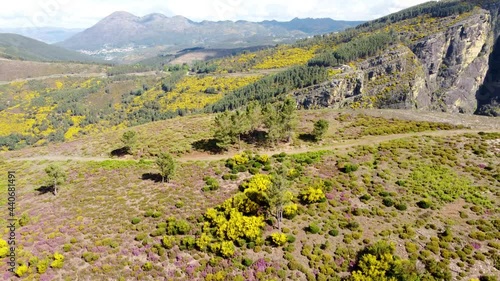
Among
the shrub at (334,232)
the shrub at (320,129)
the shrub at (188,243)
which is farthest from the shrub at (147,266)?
the shrub at (320,129)

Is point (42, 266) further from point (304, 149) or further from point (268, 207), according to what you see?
point (304, 149)

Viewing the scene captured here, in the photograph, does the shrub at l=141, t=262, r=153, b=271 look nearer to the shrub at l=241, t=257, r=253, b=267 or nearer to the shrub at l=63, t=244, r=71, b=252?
the shrub at l=63, t=244, r=71, b=252

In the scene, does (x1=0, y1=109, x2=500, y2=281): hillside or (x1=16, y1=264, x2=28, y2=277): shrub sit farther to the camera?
(x1=0, y1=109, x2=500, y2=281): hillside

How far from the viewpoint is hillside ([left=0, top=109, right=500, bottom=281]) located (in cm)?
4066

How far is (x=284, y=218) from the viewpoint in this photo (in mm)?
49875

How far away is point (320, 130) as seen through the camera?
254ft

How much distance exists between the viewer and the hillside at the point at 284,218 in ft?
133

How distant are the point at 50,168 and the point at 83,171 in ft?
35.4

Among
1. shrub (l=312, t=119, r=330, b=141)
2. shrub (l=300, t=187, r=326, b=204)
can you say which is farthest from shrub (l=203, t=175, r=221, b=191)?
shrub (l=312, t=119, r=330, b=141)

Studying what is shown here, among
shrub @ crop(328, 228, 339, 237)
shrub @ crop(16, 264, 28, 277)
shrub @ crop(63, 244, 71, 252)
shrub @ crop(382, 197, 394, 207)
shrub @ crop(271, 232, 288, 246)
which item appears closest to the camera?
shrub @ crop(16, 264, 28, 277)

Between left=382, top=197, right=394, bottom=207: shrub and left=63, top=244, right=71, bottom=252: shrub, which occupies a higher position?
left=63, top=244, right=71, bottom=252: shrub

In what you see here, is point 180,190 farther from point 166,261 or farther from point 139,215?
point 166,261

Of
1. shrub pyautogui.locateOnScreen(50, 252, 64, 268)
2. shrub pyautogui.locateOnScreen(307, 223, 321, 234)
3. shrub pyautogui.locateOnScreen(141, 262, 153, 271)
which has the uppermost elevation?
shrub pyautogui.locateOnScreen(50, 252, 64, 268)

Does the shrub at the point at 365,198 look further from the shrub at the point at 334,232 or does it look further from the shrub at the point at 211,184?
the shrub at the point at 211,184
